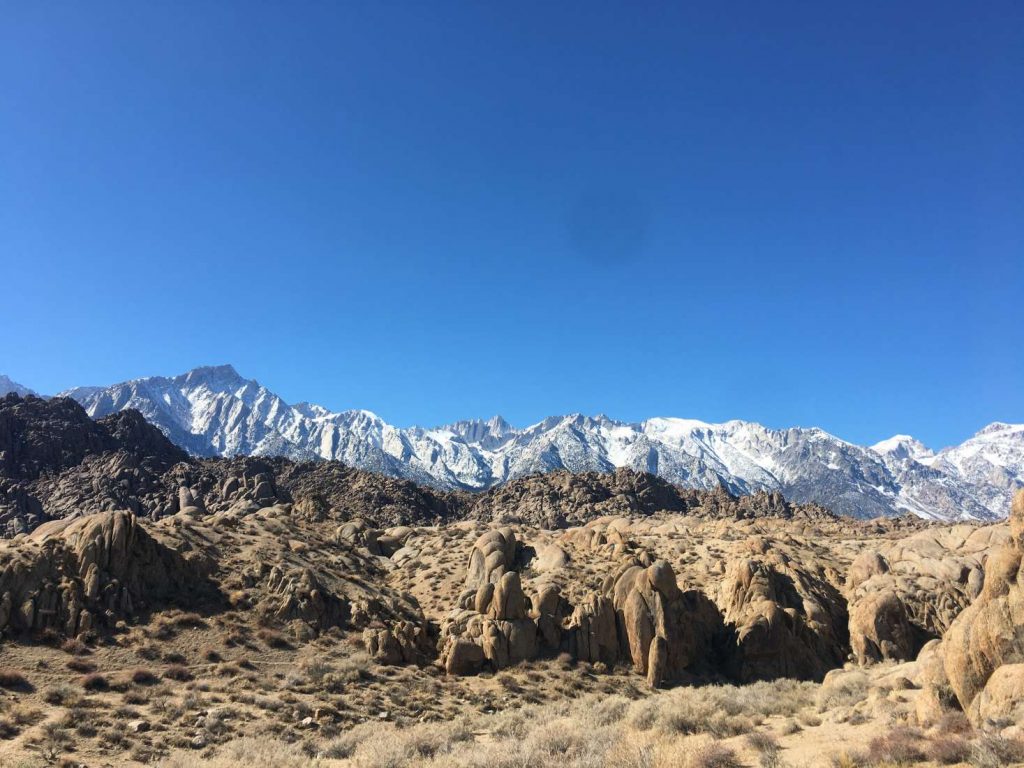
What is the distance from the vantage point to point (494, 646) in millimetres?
33500

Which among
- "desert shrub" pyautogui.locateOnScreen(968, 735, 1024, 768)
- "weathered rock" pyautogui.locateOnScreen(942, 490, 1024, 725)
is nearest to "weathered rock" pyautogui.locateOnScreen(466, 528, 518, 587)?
"weathered rock" pyautogui.locateOnScreen(942, 490, 1024, 725)

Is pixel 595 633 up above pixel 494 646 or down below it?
above

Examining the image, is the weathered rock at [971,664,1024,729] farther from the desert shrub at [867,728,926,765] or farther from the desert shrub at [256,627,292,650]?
the desert shrub at [256,627,292,650]

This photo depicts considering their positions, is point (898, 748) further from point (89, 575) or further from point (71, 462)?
point (71, 462)

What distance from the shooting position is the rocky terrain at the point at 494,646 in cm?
1705

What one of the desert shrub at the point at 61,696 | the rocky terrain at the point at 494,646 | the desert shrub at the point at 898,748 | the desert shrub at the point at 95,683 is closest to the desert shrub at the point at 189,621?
the rocky terrain at the point at 494,646

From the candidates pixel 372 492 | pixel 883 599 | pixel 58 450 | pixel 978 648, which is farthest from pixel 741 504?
pixel 58 450

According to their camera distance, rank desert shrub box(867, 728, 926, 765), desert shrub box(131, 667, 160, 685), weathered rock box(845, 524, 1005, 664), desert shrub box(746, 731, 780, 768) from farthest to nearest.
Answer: weathered rock box(845, 524, 1005, 664), desert shrub box(131, 667, 160, 685), desert shrub box(746, 731, 780, 768), desert shrub box(867, 728, 926, 765)

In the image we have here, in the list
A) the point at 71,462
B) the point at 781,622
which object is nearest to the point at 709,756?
the point at 781,622

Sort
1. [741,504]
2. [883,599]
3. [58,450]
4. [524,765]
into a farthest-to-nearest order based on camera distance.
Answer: [741,504] < [58,450] < [883,599] < [524,765]

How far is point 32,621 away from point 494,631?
2225 centimetres

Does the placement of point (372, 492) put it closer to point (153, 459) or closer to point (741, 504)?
point (153, 459)

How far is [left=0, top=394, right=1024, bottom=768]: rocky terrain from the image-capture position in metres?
17.0

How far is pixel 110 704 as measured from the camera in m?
23.3
